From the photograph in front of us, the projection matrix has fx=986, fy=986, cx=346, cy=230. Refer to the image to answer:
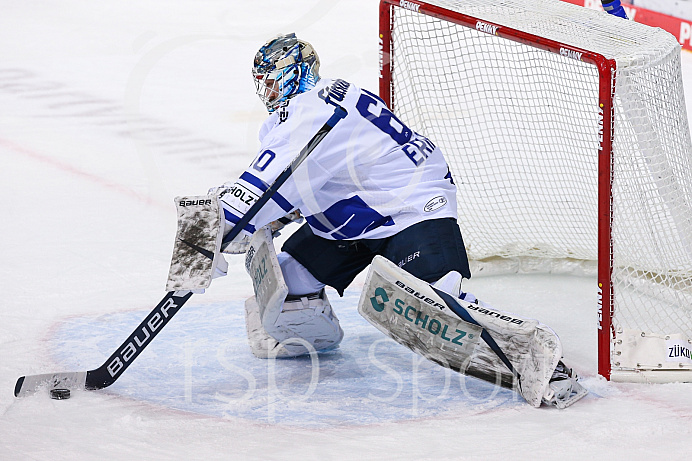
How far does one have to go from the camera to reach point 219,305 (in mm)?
3338

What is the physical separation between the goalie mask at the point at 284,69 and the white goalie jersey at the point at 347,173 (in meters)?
0.08

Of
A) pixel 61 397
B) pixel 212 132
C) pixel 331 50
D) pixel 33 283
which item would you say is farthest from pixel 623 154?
pixel 331 50

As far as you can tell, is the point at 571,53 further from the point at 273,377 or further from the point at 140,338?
the point at 140,338

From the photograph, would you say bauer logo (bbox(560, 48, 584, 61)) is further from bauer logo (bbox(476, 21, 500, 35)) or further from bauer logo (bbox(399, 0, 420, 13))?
bauer logo (bbox(399, 0, 420, 13))

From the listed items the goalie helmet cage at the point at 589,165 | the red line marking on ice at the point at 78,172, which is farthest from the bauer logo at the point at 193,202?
the red line marking on ice at the point at 78,172

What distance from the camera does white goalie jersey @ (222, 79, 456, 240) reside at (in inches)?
96.9

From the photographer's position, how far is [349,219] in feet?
8.70

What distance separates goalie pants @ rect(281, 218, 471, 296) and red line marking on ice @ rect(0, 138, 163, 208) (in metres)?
1.63

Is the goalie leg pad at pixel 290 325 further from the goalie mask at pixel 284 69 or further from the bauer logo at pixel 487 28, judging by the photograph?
the bauer logo at pixel 487 28

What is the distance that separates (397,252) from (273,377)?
1.64 ft

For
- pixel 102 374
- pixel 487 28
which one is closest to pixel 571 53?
pixel 487 28

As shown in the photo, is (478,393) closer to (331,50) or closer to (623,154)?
(623,154)

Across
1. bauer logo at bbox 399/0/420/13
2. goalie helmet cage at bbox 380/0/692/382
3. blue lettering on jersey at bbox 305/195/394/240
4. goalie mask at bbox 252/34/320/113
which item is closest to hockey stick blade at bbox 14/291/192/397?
blue lettering on jersey at bbox 305/195/394/240

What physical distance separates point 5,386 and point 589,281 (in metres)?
1.99
